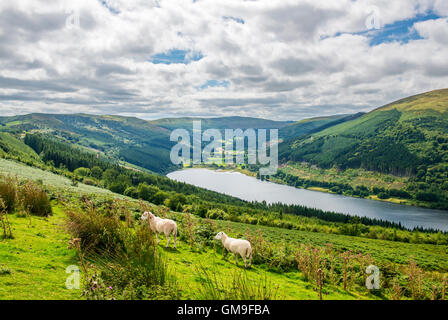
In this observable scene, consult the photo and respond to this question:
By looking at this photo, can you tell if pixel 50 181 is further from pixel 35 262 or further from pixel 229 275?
pixel 229 275

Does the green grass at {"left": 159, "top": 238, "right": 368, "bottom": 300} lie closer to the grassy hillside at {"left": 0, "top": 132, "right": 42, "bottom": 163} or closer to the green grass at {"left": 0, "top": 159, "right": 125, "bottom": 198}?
the green grass at {"left": 0, "top": 159, "right": 125, "bottom": 198}

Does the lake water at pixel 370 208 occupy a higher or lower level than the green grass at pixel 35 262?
lower

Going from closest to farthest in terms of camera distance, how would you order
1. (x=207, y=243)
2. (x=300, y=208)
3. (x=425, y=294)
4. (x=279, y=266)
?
1. (x=425, y=294)
2. (x=279, y=266)
3. (x=207, y=243)
4. (x=300, y=208)

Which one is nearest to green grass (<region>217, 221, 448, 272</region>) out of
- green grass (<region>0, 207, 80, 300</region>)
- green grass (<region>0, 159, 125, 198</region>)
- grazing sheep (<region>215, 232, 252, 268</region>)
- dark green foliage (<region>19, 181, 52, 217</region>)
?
grazing sheep (<region>215, 232, 252, 268</region>)

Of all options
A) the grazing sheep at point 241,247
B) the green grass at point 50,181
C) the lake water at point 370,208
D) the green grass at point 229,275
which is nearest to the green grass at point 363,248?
the green grass at point 229,275

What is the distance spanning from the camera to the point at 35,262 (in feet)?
28.4

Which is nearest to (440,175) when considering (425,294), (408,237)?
(408,237)

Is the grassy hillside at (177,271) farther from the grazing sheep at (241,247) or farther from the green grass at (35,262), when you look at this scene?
the grazing sheep at (241,247)

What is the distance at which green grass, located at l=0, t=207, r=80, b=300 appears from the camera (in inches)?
256

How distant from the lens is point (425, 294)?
12.0 meters

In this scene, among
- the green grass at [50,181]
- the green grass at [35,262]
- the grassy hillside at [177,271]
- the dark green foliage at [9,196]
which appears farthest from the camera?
the green grass at [50,181]

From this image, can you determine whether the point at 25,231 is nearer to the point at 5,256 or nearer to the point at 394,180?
the point at 5,256

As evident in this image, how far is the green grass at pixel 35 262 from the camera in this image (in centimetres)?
650
